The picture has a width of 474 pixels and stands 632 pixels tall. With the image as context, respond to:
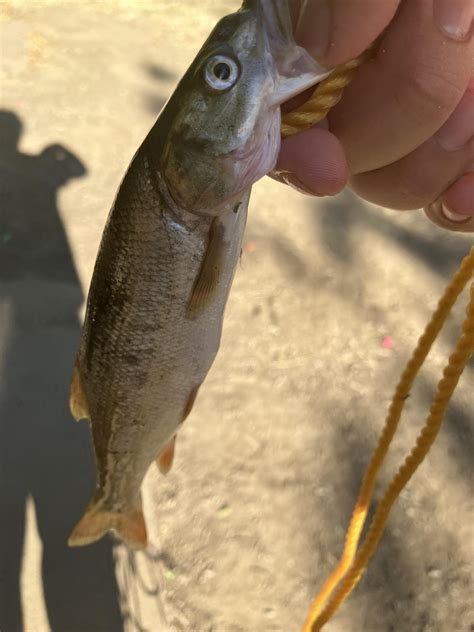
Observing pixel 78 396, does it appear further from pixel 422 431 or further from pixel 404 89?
pixel 404 89

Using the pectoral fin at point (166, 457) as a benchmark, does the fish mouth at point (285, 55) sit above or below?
above

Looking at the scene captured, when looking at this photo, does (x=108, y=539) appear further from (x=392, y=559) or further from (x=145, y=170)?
(x=145, y=170)

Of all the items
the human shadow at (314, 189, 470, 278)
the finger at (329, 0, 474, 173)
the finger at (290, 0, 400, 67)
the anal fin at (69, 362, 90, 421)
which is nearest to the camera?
the finger at (290, 0, 400, 67)

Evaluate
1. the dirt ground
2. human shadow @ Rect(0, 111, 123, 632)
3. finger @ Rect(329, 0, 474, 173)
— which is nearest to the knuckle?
finger @ Rect(329, 0, 474, 173)

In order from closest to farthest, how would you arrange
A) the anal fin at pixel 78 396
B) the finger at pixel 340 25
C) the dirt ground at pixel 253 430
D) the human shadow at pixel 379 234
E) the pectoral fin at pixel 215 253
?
1. the finger at pixel 340 25
2. the pectoral fin at pixel 215 253
3. the anal fin at pixel 78 396
4. the dirt ground at pixel 253 430
5. the human shadow at pixel 379 234

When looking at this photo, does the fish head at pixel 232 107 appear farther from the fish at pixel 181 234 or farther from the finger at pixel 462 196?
the finger at pixel 462 196

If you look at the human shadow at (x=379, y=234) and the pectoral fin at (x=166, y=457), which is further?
the human shadow at (x=379, y=234)

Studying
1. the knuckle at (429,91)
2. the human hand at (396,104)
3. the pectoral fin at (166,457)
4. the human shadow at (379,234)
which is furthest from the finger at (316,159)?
the human shadow at (379,234)

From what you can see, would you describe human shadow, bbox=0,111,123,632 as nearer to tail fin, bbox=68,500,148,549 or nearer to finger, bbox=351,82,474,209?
tail fin, bbox=68,500,148,549
